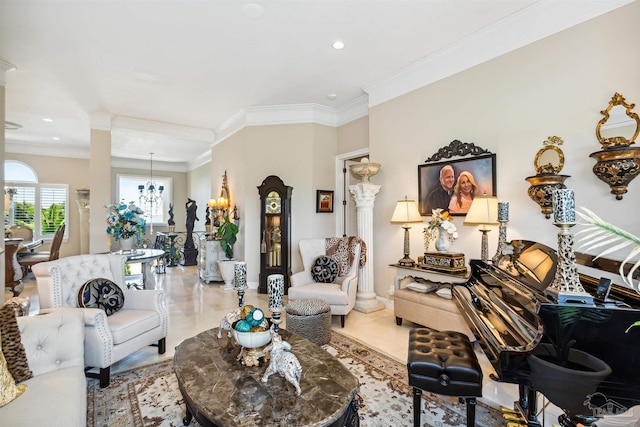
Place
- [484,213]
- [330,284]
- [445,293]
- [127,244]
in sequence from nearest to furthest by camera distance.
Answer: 1. [484,213]
2. [445,293]
3. [330,284]
4. [127,244]

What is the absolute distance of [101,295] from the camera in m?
2.70

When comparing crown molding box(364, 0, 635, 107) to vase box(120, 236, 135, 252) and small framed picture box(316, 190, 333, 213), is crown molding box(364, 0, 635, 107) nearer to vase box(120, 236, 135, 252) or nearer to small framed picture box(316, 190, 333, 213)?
small framed picture box(316, 190, 333, 213)

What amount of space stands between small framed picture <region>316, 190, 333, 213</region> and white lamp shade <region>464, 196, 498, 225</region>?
9.45ft

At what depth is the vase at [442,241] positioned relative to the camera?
3.44 meters

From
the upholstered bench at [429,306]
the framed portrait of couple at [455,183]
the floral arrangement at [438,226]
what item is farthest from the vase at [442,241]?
the upholstered bench at [429,306]

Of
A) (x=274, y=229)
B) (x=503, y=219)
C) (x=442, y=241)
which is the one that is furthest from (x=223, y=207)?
(x=503, y=219)

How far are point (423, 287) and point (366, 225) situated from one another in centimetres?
122

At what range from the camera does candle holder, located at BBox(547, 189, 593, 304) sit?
4.27 ft

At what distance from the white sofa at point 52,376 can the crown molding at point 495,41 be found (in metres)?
4.25

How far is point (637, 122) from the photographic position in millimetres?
2297

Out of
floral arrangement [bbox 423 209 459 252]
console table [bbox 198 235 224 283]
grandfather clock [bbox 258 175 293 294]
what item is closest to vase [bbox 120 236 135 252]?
console table [bbox 198 235 224 283]

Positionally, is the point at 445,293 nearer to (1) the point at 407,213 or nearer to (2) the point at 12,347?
(1) the point at 407,213

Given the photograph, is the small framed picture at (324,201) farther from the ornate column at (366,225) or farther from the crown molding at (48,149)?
the crown molding at (48,149)

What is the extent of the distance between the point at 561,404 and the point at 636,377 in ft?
0.96
